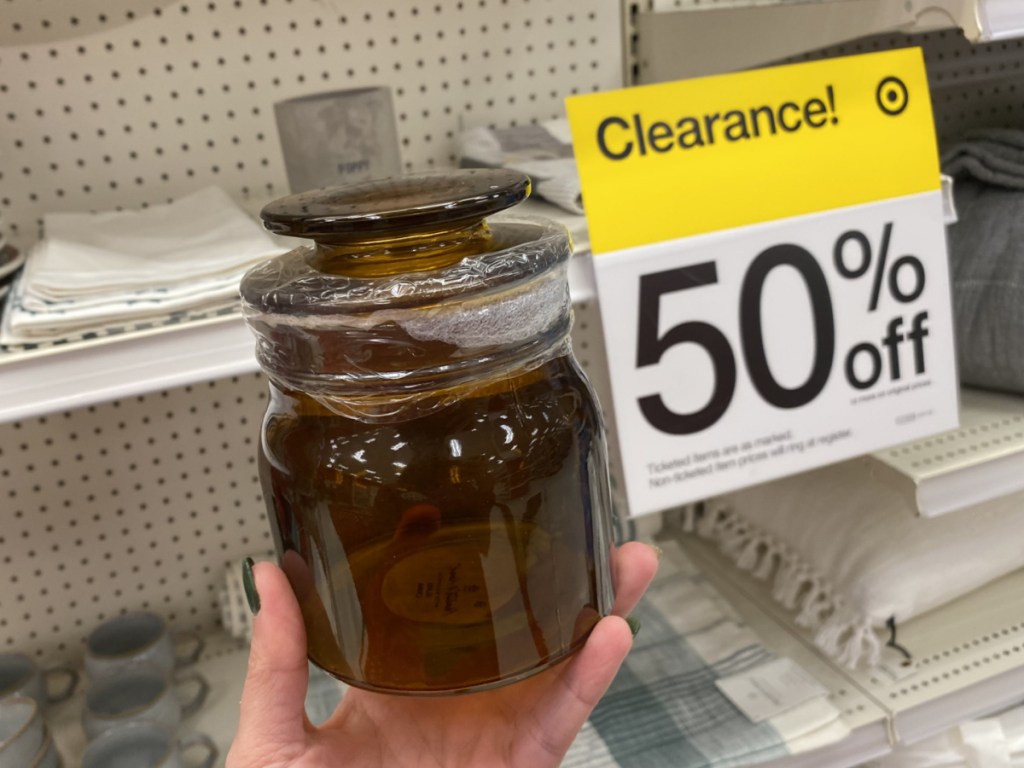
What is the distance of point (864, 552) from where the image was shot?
0.90 m

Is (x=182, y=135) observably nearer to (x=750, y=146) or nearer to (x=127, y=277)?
(x=127, y=277)

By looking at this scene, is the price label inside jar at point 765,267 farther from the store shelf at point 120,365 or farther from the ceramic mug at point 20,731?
the ceramic mug at point 20,731

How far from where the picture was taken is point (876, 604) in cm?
88

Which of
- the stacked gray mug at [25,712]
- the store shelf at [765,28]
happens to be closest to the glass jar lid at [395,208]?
the store shelf at [765,28]

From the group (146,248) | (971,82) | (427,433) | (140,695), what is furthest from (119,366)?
(971,82)

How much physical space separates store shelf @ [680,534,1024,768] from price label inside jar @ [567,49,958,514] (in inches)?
11.8

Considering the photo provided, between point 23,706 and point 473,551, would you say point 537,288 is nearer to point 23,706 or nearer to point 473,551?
point 473,551

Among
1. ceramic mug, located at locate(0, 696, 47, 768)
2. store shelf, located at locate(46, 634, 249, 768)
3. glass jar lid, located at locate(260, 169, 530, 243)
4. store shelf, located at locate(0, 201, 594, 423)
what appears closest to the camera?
glass jar lid, located at locate(260, 169, 530, 243)

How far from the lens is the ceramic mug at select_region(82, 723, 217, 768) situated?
2.54 feet

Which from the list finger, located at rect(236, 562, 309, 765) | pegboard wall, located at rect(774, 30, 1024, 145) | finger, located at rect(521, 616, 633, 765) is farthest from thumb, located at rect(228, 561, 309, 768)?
pegboard wall, located at rect(774, 30, 1024, 145)

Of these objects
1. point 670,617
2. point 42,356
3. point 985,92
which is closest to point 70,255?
point 42,356

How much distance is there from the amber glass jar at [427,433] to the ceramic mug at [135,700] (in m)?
0.47

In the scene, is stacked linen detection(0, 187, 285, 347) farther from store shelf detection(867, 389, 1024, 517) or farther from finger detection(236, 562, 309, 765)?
store shelf detection(867, 389, 1024, 517)

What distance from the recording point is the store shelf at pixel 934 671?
0.82m
